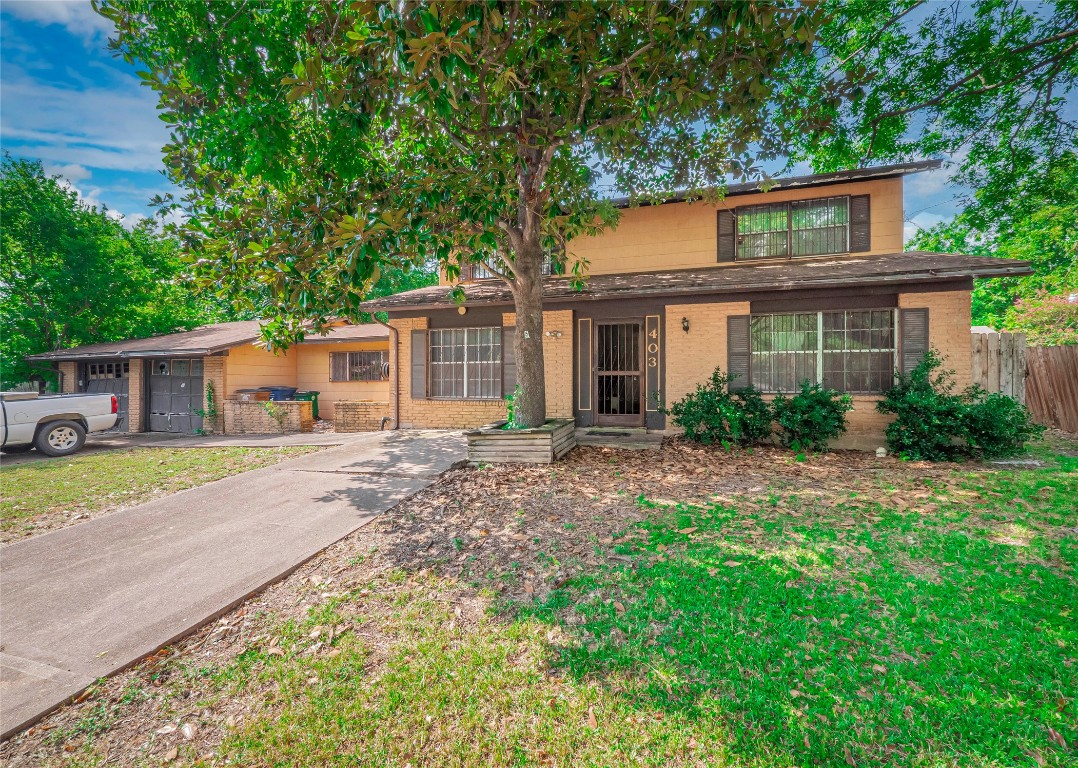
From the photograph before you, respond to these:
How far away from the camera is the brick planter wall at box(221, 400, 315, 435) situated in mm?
13078

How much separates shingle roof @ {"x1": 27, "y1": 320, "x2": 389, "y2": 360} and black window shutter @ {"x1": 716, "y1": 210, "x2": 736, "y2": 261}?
10.1 m

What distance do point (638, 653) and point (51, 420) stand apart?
1323 centimetres

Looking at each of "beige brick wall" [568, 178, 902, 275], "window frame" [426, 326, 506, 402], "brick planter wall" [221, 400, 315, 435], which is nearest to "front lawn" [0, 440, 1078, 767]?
"window frame" [426, 326, 506, 402]

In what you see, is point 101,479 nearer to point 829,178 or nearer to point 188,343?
point 188,343

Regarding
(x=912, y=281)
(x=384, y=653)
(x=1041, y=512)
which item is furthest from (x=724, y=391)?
(x=384, y=653)

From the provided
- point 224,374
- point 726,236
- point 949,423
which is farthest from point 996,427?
point 224,374

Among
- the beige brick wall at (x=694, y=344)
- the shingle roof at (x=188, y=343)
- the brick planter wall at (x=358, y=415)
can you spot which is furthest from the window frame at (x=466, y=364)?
the beige brick wall at (x=694, y=344)

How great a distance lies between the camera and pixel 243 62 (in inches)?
198

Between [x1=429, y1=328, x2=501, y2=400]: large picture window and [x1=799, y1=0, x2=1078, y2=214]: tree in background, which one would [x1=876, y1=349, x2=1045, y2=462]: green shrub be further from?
[x1=429, y1=328, x2=501, y2=400]: large picture window

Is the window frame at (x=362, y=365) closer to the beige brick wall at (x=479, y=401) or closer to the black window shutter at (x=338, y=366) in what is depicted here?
the black window shutter at (x=338, y=366)

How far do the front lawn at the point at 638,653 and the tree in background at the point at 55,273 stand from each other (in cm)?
1691

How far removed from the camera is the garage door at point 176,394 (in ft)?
46.6

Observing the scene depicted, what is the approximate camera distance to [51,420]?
32.3 ft

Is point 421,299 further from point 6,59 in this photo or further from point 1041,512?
point 1041,512
